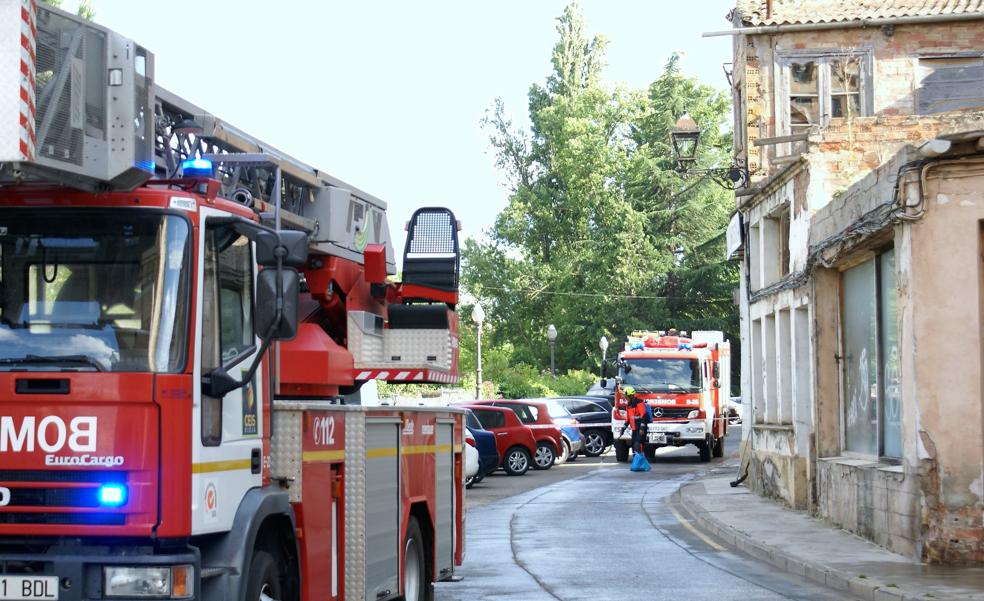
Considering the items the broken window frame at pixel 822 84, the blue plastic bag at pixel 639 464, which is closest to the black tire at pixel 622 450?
the blue plastic bag at pixel 639 464

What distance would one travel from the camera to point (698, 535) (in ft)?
63.5

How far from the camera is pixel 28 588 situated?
6.61 meters

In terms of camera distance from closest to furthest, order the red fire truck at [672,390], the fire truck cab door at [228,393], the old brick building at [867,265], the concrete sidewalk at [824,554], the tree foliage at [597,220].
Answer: the fire truck cab door at [228,393] < the concrete sidewalk at [824,554] < the old brick building at [867,265] < the red fire truck at [672,390] < the tree foliage at [597,220]

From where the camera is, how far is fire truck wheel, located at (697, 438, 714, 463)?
39156 mm

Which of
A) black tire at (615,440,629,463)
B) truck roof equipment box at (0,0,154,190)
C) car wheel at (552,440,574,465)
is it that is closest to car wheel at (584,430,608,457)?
black tire at (615,440,629,463)

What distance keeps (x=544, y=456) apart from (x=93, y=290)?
28.9 meters

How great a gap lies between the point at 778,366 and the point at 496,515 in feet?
20.2

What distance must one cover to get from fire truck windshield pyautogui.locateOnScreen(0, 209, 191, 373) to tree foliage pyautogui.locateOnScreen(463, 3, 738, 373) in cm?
6384

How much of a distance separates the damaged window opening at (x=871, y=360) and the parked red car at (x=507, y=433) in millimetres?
13541

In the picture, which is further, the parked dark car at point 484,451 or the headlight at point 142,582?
the parked dark car at point 484,451

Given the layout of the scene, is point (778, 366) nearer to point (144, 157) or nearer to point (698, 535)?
point (698, 535)

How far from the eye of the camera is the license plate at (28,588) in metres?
6.59

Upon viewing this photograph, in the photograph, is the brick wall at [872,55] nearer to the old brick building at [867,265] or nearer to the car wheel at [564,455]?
the old brick building at [867,265]

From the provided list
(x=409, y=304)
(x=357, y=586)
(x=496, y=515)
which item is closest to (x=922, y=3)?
(x=496, y=515)
